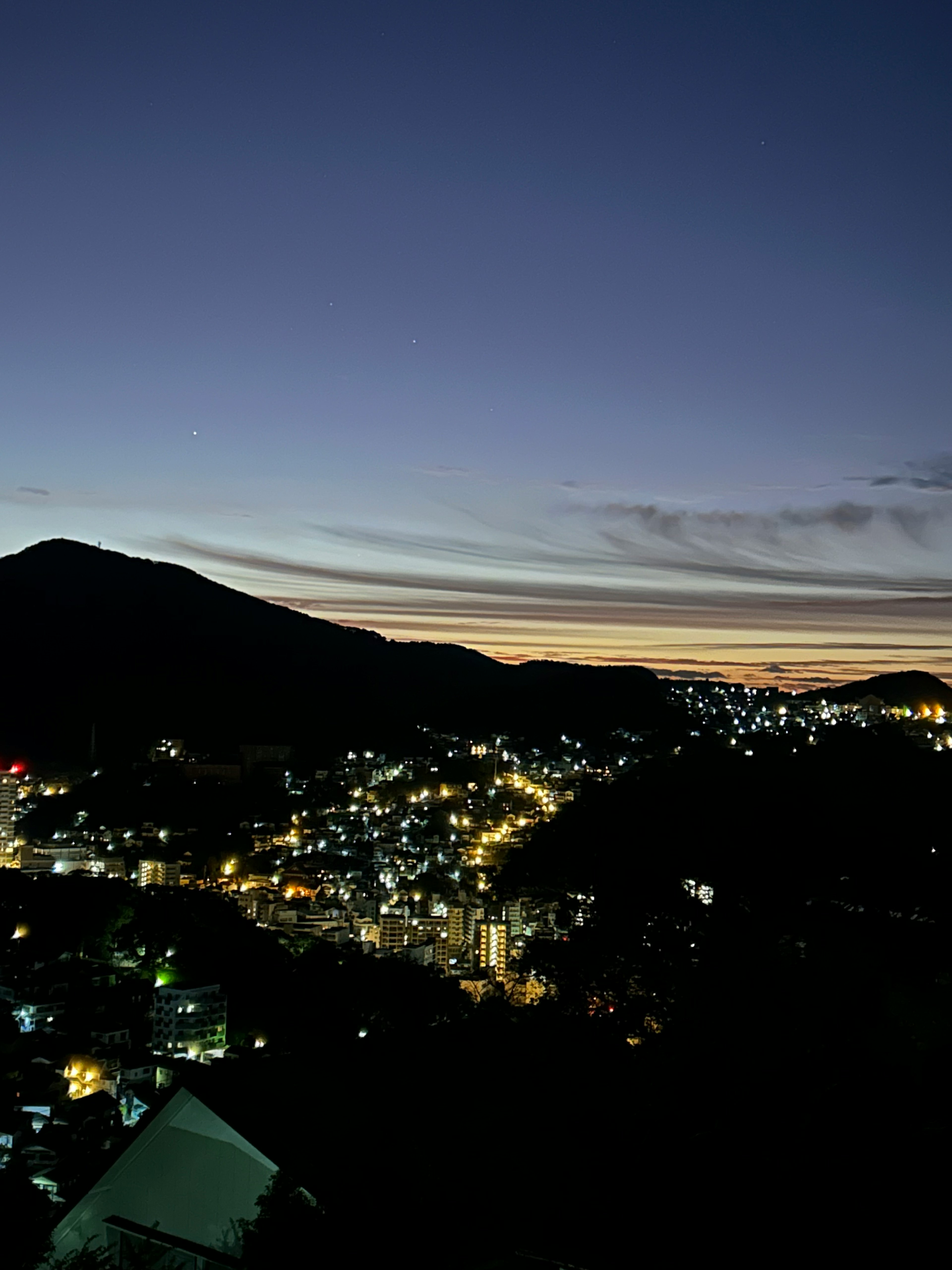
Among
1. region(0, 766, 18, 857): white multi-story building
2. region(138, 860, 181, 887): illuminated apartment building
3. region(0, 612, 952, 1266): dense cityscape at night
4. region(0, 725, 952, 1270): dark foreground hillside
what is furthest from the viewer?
region(0, 766, 18, 857): white multi-story building

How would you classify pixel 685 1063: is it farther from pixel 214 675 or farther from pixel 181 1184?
pixel 214 675

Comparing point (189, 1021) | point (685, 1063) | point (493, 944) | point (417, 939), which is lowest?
point (417, 939)

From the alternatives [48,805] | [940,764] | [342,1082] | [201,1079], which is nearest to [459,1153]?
[342,1082]

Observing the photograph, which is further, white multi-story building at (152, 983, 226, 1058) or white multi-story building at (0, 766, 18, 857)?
white multi-story building at (0, 766, 18, 857)

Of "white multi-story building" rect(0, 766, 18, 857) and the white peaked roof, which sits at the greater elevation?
the white peaked roof

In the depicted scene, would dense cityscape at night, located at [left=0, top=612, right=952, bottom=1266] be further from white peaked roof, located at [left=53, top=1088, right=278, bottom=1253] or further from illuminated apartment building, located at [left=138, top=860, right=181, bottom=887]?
illuminated apartment building, located at [left=138, top=860, right=181, bottom=887]

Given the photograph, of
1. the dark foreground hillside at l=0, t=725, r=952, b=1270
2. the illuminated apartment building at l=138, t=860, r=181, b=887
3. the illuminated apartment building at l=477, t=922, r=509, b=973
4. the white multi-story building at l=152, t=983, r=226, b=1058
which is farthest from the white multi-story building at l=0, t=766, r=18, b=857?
the dark foreground hillside at l=0, t=725, r=952, b=1270

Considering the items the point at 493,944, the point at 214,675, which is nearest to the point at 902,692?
the point at 493,944

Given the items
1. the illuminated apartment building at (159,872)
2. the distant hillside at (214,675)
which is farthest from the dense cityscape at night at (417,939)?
the distant hillside at (214,675)
